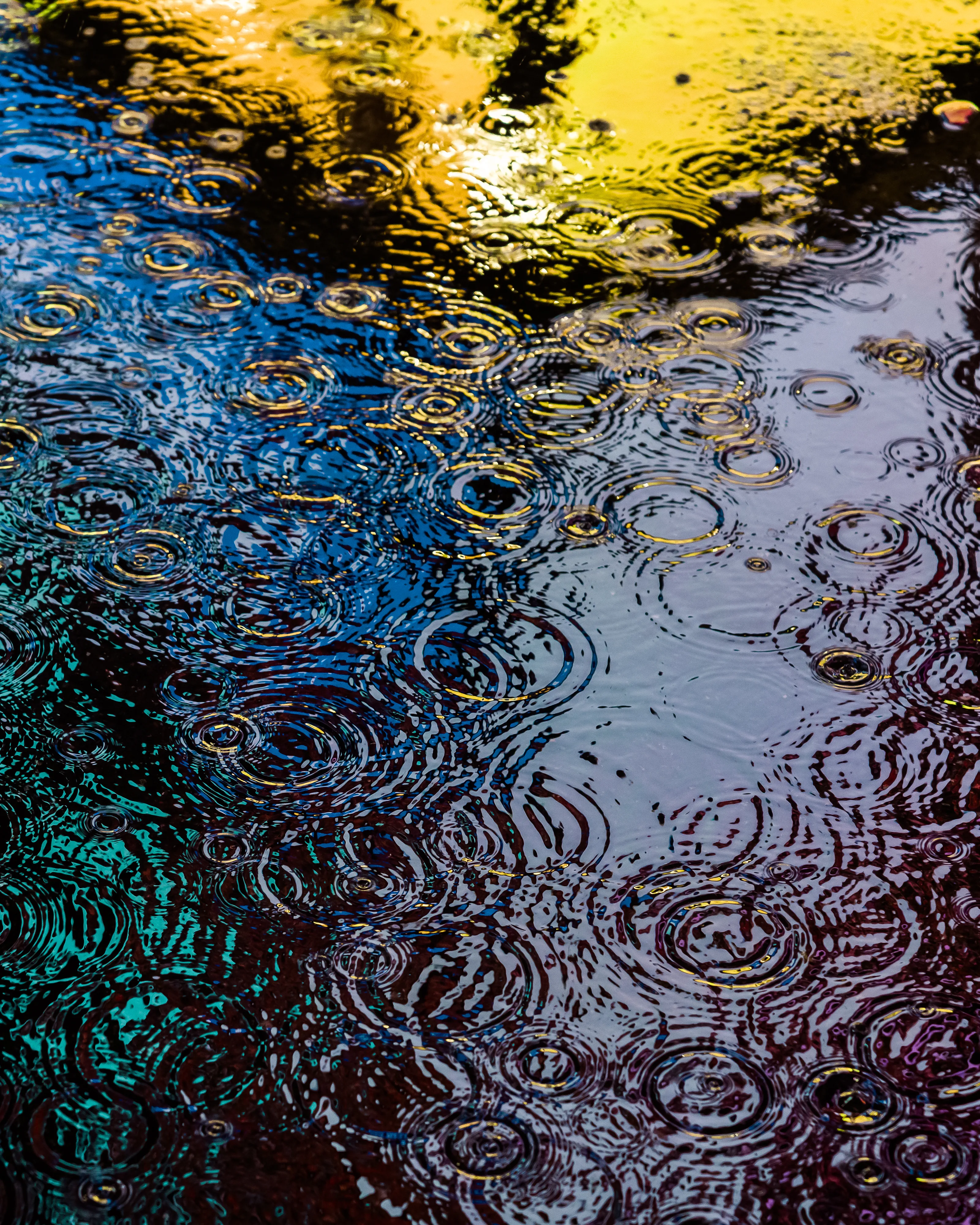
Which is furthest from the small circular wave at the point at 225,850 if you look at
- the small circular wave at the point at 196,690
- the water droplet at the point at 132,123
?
the water droplet at the point at 132,123

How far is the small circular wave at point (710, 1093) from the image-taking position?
53.2 inches

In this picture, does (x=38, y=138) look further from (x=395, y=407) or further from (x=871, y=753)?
(x=871, y=753)

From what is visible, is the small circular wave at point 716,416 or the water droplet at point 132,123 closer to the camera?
the small circular wave at point 716,416

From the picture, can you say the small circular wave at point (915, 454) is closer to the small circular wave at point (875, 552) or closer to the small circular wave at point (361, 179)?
the small circular wave at point (875, 552)

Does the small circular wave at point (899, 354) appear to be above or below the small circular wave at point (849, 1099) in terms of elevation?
above

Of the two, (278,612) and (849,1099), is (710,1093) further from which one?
(278,612)

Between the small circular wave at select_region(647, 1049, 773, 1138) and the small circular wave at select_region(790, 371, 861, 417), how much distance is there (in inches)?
Answer: 47.8

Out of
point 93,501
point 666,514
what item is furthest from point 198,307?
point 666,514

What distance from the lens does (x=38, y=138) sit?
2.59 meters

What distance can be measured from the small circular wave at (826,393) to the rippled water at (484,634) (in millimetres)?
11

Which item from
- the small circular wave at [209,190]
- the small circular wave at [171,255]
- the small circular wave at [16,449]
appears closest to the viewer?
the small circular wave at [16,449]

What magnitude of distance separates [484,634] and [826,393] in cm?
86

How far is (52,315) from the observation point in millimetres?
2240

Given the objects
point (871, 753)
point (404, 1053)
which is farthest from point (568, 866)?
point (871, 753)
